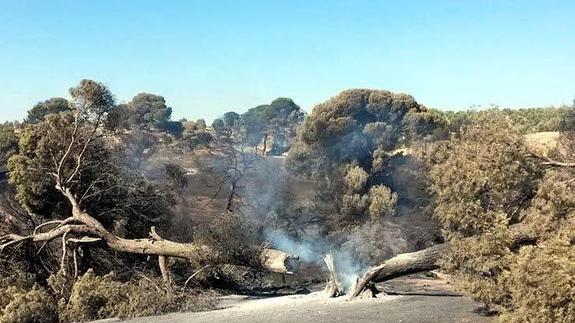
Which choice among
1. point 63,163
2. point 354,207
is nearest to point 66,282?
point 63,163

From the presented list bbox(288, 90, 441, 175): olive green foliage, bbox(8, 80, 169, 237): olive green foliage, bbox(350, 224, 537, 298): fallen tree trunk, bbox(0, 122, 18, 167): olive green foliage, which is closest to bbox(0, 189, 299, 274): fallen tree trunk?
bbox(8, 80, 169, 237): olive green foliage

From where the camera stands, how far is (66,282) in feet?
55.5

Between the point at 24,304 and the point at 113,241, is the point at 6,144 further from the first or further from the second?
the point at 24,304

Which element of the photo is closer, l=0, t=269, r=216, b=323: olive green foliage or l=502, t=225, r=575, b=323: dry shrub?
l=502, t=225, r=575, b=323: dry shrub

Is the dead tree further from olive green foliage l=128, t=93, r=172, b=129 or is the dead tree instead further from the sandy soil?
olive green foliage l=128, t=93, r=172, b=129

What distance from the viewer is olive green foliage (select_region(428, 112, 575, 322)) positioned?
35.0 ft

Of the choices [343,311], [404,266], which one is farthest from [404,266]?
[343,311]

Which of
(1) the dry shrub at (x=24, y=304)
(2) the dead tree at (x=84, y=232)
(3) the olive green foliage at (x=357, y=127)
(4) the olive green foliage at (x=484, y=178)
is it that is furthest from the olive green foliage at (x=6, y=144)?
(4) the olive green foliage at (x=484, y=178)

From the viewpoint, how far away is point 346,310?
45.8ft

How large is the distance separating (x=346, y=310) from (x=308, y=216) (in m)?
15.7

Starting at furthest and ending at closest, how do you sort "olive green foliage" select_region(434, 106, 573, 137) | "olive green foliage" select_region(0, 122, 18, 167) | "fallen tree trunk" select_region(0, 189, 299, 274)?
"olive green foliage" select_region(0, 122, 18, 167)
"fallen tree trunk" select_region(0, 189, 299, 274)
"olive green foliage" select_region(434, 106, 573, 137)

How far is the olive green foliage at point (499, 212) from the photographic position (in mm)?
10680

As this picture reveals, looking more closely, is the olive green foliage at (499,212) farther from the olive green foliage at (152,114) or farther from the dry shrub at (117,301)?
the olive green foliage at (152,114)

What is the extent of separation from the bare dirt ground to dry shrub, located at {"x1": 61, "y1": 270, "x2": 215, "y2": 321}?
22.3 inches
